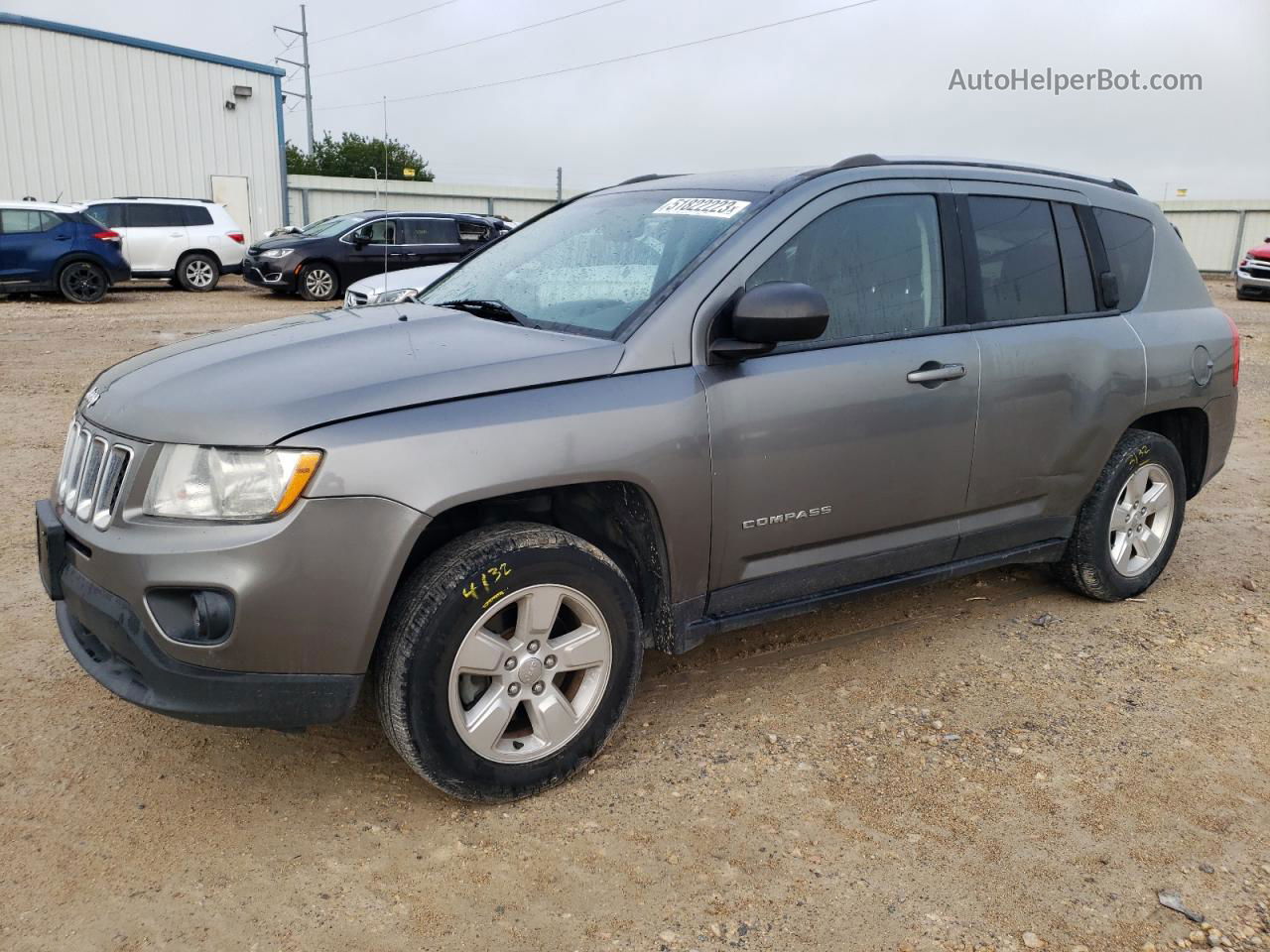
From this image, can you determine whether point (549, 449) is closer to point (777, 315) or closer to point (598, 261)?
point (777, 315)

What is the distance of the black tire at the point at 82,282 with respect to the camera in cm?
1614

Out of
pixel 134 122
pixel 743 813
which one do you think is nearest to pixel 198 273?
pixel 134 122

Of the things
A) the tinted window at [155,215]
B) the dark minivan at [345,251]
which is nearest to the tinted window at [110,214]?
the tinted window at [155,215]

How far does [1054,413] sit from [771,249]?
1.40 m

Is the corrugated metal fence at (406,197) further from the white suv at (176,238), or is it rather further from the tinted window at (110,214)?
the tinted window at (110,214)

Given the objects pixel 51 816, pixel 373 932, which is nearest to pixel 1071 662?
pixel 373 932

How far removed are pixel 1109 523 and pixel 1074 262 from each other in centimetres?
109

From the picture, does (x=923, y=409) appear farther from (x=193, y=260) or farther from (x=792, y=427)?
(x=193, y=260)

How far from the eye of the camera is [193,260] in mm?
18969

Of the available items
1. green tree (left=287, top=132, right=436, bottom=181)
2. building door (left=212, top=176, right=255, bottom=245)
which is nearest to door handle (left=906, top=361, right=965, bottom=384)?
building door (left=212, top=176, right=255, bottom=245)

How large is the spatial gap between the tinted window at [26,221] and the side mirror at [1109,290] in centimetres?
1590

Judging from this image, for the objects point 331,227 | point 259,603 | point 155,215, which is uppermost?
point 155,215

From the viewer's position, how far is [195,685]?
2.61m

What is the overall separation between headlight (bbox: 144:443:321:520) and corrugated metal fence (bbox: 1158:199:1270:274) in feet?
111
